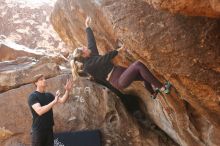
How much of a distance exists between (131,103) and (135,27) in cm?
424

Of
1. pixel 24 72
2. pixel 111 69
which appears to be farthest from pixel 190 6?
pixel 24 72

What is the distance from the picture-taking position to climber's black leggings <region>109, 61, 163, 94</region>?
6.05m

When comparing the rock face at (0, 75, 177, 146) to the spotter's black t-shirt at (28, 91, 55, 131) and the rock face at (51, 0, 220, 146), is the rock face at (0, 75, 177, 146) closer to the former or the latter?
the rock face at (51, 0, 220, 146)

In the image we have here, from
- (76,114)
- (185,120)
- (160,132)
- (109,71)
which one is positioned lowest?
(160,132)

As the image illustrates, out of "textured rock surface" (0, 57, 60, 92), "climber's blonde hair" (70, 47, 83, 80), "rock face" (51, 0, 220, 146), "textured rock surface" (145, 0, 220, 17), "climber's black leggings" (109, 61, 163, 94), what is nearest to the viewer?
"textured rock surface" (145, 0, 220, 17)

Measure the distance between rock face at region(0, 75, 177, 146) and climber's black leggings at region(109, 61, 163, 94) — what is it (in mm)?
2070

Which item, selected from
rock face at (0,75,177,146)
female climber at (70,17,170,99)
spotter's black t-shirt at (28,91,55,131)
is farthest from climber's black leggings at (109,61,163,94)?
rock face at (0,75,177,146)

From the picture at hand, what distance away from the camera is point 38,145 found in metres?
6.02

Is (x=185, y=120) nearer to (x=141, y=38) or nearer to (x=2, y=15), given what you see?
(x=141, y=38)

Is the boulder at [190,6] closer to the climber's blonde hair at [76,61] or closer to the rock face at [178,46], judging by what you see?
the rock face at [178,46]

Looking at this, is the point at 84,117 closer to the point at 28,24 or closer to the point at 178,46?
the point at 178,46

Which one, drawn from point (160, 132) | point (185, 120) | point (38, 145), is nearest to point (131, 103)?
point (160, 132)

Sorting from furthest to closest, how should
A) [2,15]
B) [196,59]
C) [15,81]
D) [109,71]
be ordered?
[2,15] < [15,81] < [109,71] < [196,59]

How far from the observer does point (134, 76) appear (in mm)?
6215
